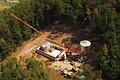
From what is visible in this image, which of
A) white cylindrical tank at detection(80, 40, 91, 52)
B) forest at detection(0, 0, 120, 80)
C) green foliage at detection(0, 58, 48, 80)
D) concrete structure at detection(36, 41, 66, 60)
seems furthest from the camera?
white cylindrical tank at detection(80, 40, 91, 52)

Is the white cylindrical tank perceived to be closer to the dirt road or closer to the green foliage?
the dirt road

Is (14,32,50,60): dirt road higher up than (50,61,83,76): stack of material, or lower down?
higher up

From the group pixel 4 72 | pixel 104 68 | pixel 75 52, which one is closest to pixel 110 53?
pixel 104 68

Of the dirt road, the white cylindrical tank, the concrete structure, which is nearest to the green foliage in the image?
the concrete structure

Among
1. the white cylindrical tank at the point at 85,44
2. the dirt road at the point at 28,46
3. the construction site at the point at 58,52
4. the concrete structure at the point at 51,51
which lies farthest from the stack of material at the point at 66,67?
the dirt road at the point at 28,46

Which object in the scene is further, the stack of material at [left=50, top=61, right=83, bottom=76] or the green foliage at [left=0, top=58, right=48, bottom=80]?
the stack of material at [left=50, top=61, right=83, bottom=76]

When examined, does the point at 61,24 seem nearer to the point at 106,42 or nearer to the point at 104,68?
the point at 106,42
